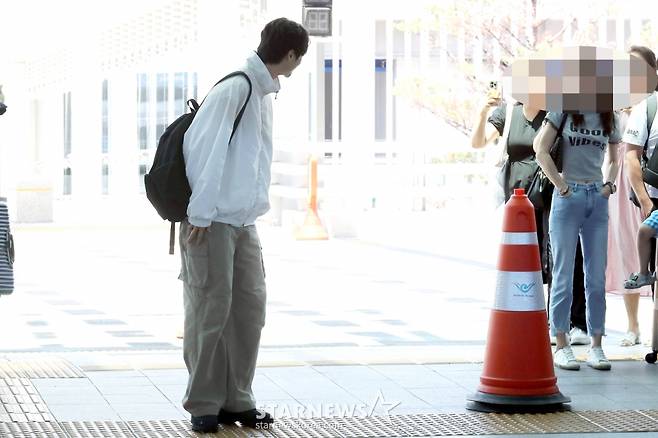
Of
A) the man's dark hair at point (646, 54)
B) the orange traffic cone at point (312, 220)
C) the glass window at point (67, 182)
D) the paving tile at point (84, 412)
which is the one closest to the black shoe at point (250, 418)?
the paving tile at point (84, 412)

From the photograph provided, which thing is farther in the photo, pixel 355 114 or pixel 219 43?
pixel 355 114

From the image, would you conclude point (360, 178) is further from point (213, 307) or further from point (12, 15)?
point (213, 307)

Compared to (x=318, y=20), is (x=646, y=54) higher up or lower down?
lower down

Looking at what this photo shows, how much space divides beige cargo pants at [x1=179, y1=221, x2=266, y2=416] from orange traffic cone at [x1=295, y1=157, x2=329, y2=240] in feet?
40.0

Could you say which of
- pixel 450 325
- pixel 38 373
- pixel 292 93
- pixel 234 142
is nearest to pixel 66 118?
pixel 292 93

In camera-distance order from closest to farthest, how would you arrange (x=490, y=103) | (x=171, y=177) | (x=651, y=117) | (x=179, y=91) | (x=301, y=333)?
(x=171, y=177) < (x=651, y=117) < (x=490, y=103) < (x=301, y=333) < (x=179, y=91)

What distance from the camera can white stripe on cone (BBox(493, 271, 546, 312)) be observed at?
6.89m

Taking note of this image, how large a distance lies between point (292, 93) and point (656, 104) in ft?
42.0

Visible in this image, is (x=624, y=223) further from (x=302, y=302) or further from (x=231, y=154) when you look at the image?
(x=231, y=154)

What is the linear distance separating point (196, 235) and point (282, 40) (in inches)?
35.2

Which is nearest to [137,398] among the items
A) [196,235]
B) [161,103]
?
[196,235]

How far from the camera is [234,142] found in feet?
20.6

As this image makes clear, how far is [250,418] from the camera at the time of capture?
6.46m

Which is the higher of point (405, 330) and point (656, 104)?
point (656, 104)
